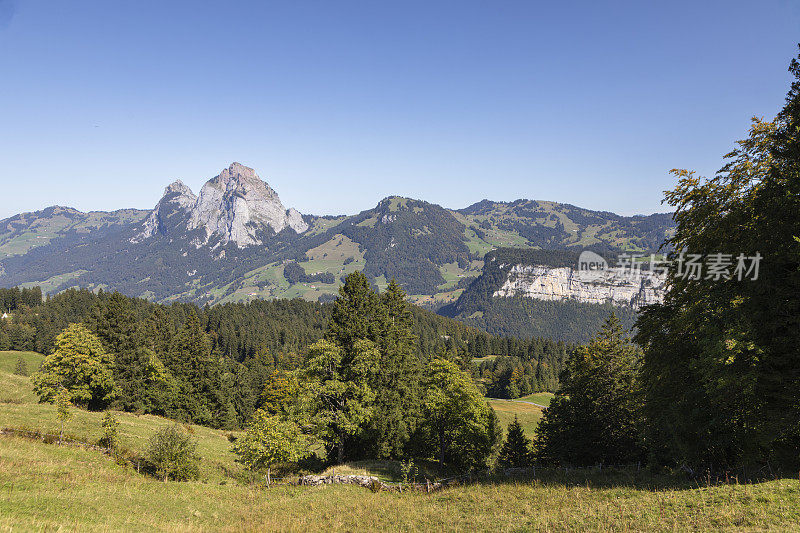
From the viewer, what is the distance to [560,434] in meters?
40.1

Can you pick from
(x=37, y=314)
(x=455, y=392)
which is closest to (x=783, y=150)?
(x=455, y=392)

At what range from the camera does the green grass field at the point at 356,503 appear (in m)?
13.4

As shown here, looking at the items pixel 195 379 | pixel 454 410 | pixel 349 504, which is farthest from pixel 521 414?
pixel 349 504

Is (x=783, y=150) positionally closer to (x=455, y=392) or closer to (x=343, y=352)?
(x=455, y=392)

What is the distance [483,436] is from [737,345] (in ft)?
86.7

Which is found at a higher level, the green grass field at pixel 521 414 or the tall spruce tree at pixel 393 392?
the tall spruce tree at pixel 393 392

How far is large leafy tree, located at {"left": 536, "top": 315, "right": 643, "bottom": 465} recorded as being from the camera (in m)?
34.6

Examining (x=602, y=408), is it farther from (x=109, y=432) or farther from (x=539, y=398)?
(x=539, y=398)

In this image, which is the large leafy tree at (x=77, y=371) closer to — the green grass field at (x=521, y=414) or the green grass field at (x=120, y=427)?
the green grass field at (x=120, y=427)

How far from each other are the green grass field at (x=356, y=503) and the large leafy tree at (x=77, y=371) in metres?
21.9

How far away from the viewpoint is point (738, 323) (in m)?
15.2

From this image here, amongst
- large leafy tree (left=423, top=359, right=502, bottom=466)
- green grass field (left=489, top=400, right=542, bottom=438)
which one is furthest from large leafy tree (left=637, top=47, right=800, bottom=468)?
green grass field (left=489, top=400, right=542, bottom=438)

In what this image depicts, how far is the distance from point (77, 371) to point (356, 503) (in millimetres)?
43212

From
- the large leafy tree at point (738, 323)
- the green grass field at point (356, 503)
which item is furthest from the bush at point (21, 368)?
the large leafy tree at point (738, 323)
